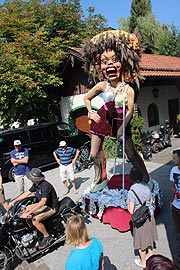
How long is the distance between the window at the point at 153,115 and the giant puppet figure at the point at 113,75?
7.78 metres

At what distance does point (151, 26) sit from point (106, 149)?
1866 centimetres

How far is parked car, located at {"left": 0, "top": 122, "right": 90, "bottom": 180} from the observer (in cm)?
945

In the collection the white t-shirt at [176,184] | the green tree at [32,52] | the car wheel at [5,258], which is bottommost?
the car wheel at [5,258]

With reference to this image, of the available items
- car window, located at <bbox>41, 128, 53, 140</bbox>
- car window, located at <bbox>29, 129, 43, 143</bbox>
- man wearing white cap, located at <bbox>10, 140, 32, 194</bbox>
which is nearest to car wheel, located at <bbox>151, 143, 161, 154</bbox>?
car window, located at <bbox>41, 128, 53, 140</bbox>

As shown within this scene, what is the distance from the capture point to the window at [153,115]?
12.7m

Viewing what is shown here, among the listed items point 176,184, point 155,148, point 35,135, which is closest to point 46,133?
point 35,135

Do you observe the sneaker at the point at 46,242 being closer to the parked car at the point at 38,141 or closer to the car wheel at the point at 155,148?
the parked car at the point at 38,141

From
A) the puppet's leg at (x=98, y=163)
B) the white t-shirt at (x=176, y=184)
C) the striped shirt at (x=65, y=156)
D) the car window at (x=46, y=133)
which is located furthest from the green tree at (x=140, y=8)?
the white t-shirt at (x=176, y=184)

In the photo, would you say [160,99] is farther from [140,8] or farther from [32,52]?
[140,8]

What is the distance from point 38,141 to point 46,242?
6.24m

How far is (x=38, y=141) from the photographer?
10312 millimetres

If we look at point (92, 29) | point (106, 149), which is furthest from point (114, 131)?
point (92, 29)

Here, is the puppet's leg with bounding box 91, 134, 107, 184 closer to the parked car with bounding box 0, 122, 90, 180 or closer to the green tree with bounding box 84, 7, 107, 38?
the parked car with bounding box 0, 122, 90, 180

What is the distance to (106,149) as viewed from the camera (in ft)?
38.0
